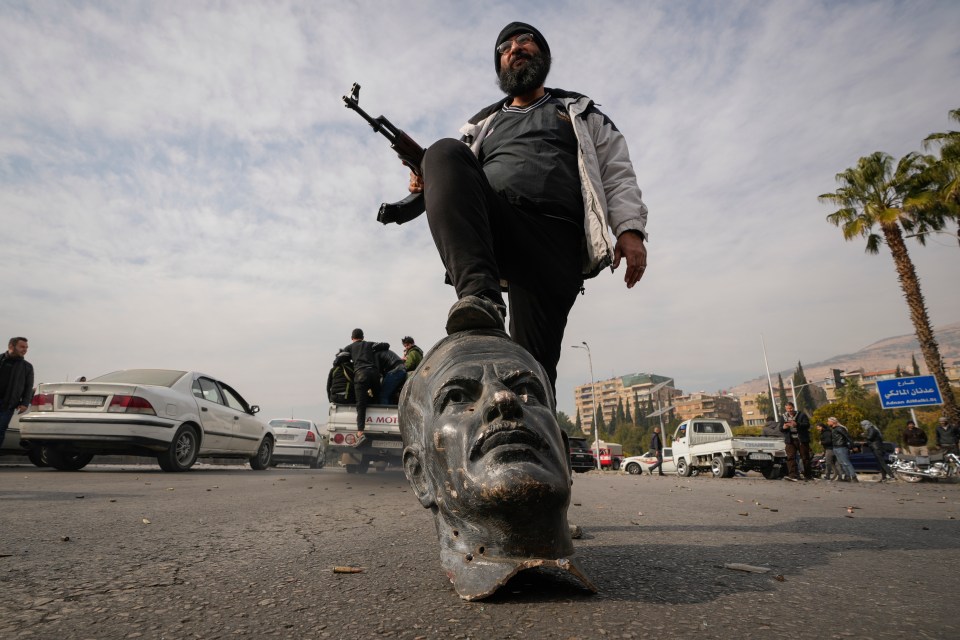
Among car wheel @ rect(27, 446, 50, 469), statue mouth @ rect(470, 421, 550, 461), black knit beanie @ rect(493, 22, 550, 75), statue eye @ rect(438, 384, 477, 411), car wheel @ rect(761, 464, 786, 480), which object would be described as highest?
black knit beanie @ rect(493, 22, 550, 75)

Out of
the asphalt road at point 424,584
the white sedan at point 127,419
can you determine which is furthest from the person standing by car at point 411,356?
the asphalt road at point 424,584

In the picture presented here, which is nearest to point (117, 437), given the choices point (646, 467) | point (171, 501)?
point (171, 501)

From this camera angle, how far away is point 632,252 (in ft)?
6.77

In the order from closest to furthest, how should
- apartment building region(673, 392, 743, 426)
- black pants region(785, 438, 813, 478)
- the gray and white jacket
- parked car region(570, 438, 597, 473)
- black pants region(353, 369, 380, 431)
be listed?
the gray and white jacket
black pants region(353, 369, 380, 431)
black pants region(785, 438, 813, 478)
parked car region(570, 438, 597, 473)
apartment building region(673, 392, 743, 426)

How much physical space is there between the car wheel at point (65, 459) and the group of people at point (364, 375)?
150 inches

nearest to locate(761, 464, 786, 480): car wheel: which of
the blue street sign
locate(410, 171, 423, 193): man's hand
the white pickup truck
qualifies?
the white pickup truck

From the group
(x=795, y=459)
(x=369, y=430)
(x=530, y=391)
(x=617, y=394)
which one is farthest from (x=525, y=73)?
(x=617, y=394)

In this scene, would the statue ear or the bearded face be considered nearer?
the statue ear

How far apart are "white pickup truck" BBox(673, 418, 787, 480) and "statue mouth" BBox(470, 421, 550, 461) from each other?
55.6 ft

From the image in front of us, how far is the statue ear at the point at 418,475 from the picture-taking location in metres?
1.50

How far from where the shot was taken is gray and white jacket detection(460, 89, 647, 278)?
2025 millimetres

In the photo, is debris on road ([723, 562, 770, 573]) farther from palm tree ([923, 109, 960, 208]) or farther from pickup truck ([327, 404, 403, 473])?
palm tree ([923, 109, 960, 208])

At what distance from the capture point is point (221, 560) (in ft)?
5.80

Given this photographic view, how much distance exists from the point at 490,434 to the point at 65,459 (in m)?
9.62
